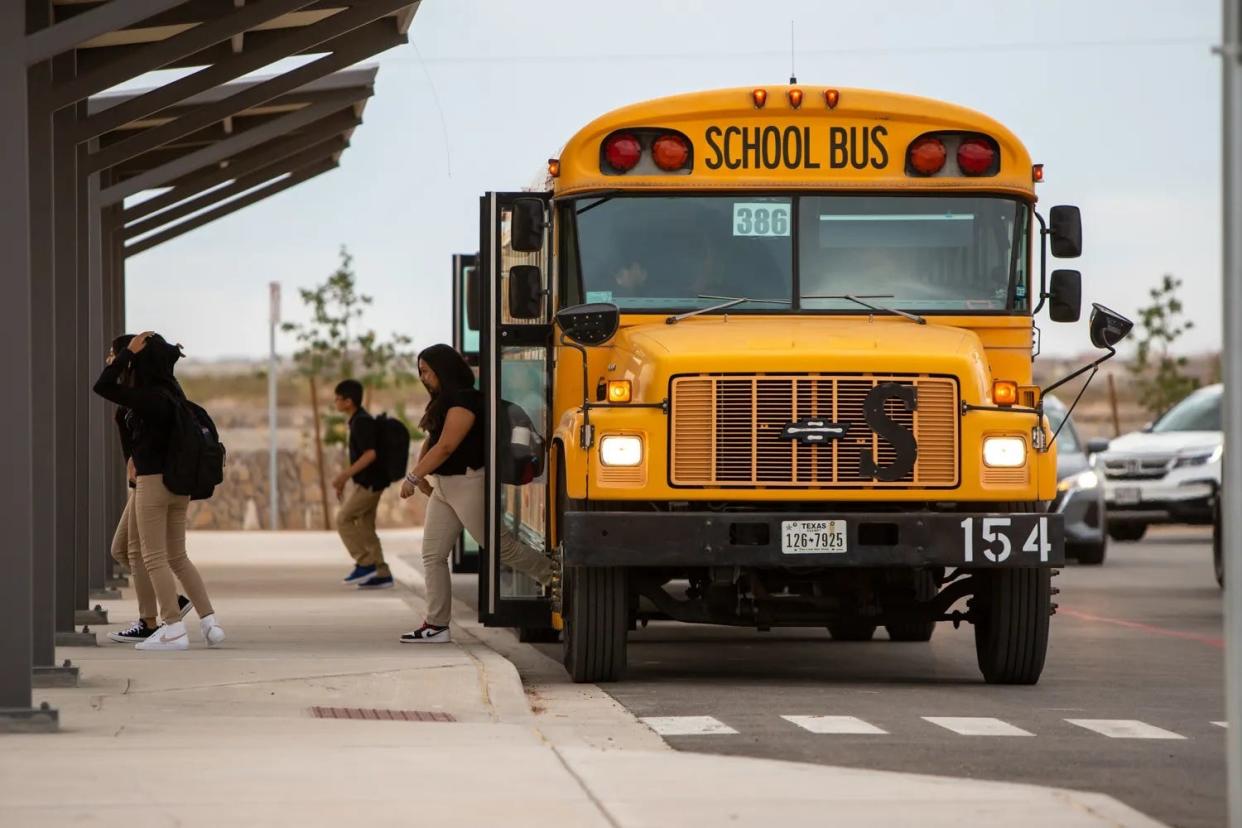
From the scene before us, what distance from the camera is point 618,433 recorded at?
11586 mm

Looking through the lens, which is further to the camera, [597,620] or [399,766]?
→ [597,620]

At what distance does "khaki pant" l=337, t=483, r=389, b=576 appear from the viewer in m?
21.1

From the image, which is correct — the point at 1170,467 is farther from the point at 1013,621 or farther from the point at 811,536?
the point at 811,536

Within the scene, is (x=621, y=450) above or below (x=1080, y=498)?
above

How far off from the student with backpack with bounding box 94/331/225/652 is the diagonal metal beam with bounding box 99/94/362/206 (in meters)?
6.45

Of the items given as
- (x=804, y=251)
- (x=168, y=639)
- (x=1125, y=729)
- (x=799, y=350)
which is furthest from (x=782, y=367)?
(x=168, y=639)

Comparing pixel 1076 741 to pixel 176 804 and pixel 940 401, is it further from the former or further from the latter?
pixel 176 804

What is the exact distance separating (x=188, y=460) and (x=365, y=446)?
734cm

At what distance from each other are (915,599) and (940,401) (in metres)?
1.69

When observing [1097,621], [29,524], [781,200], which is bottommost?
[1097,621]

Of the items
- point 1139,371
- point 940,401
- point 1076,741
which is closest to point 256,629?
point 940,401

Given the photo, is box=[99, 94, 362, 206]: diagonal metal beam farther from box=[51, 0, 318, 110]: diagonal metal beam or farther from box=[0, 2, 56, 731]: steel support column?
box=[0, 2, 56, 731]: steel support column

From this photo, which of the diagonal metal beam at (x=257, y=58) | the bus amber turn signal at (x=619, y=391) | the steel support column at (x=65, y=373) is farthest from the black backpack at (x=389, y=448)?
the bus amber turn signal at (x=619, y=391)

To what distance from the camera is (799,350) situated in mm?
11531
